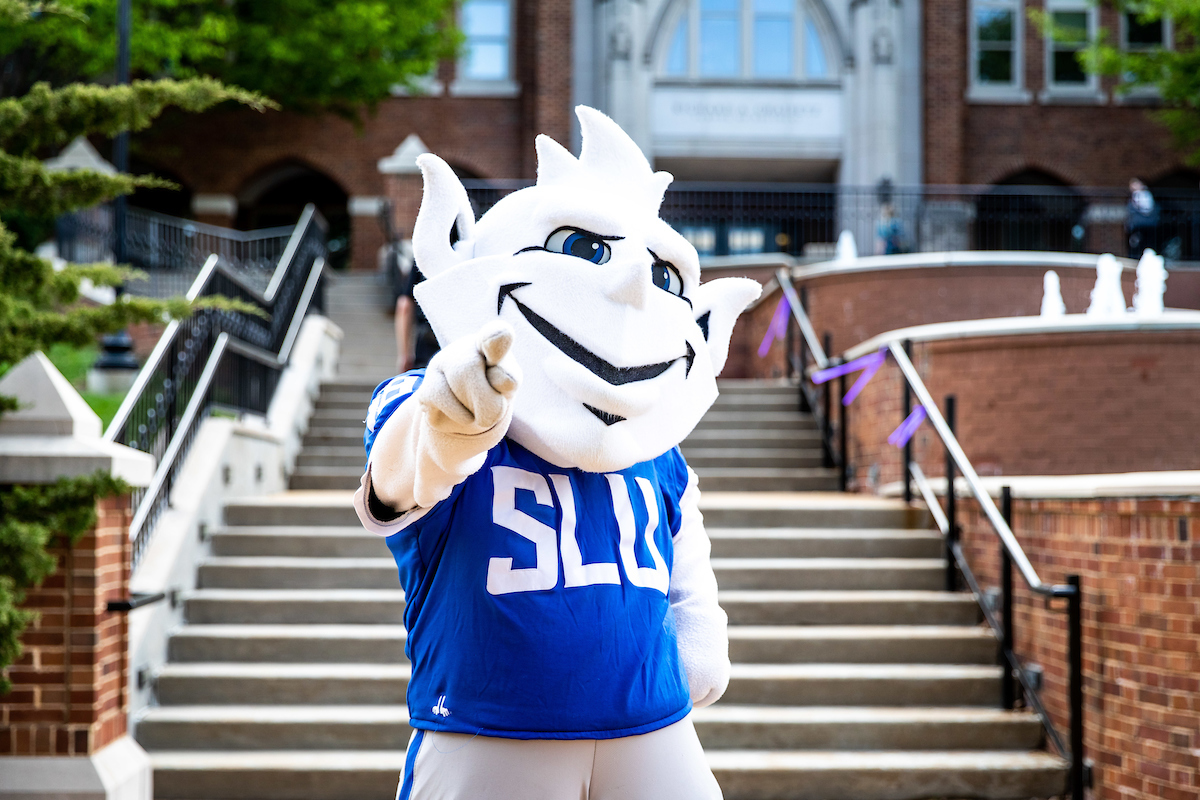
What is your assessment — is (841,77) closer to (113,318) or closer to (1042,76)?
(1042,76)

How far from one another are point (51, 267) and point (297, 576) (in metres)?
2.62

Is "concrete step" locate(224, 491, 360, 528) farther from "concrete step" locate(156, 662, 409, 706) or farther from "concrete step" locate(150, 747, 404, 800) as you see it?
"concrete step" locate(150, 747, 404, 800)

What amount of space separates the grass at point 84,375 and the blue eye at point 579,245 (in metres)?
7.10

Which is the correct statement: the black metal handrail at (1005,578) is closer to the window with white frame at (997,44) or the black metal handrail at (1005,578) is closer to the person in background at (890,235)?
the person in background at (890,235)

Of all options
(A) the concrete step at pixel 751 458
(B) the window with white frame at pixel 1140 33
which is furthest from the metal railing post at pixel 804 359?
(B) the window with white frame at pixel 1140 33

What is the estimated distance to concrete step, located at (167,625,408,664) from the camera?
5895 millimetres

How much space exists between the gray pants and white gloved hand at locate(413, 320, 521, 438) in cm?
70

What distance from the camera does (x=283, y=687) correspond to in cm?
566

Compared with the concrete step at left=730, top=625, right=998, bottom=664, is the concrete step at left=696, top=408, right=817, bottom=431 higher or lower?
higher

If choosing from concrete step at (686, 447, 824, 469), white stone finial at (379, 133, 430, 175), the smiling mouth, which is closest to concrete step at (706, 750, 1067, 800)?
the smiling mouth

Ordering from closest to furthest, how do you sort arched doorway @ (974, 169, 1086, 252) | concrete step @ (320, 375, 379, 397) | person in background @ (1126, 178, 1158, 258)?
concrete step @ (320, 375, 379, 397)
person in background @ (1126, 178, 1158, 258)
arched doorway @ (974, 169, 1086, 252)

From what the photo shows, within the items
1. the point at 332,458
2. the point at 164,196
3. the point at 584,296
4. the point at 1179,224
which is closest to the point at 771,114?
the point at 1179,224

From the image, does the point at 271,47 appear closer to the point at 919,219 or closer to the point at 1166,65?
the point at 919,219

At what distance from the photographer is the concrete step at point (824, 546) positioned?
6.80m
